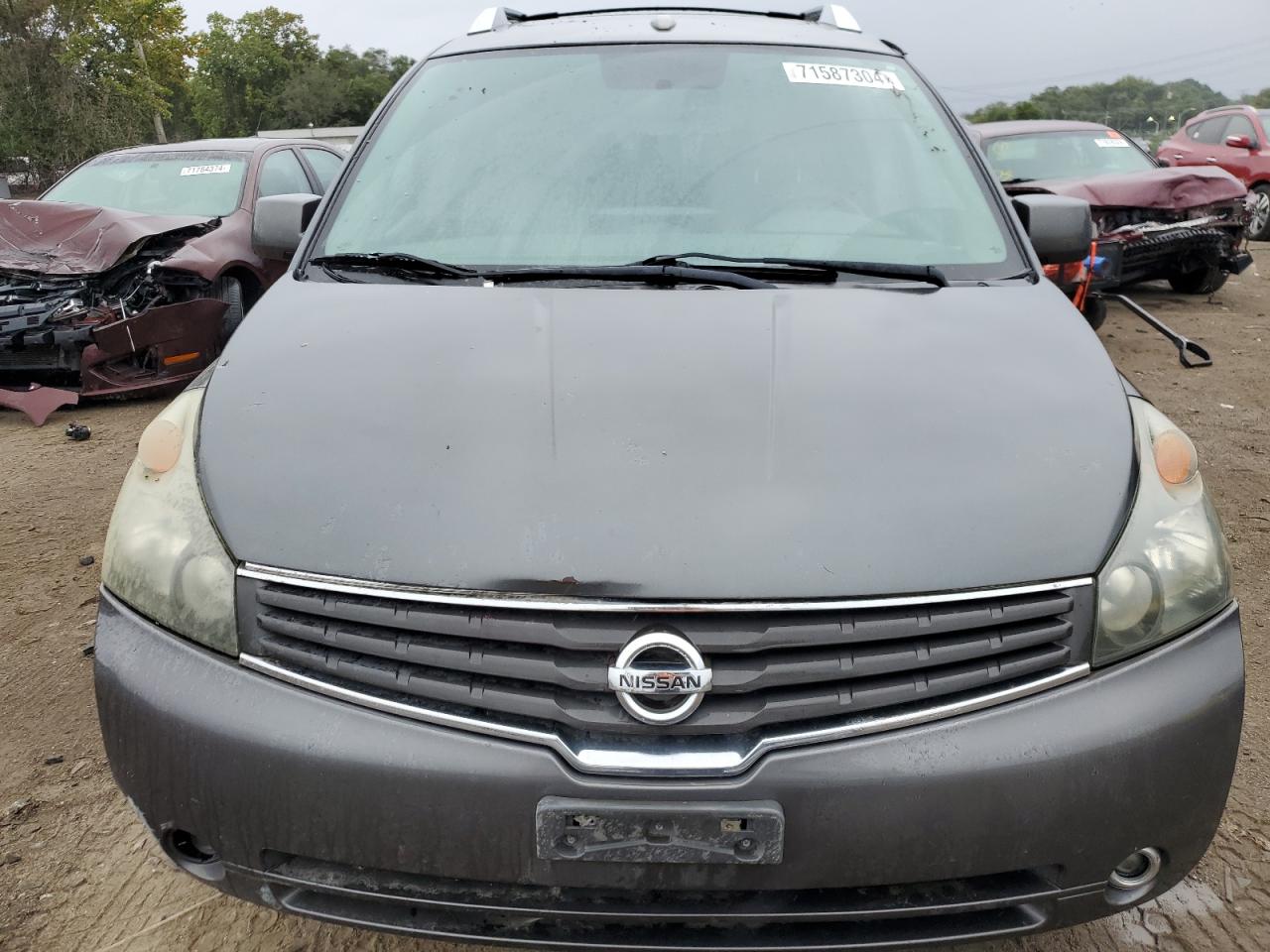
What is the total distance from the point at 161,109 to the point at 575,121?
43928mm

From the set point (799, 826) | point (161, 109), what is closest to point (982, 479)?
point (799, 826)

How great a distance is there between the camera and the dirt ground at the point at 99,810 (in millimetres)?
1905

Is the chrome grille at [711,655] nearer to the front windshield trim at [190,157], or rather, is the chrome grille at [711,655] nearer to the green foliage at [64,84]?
the front windshield trim at [190,157]

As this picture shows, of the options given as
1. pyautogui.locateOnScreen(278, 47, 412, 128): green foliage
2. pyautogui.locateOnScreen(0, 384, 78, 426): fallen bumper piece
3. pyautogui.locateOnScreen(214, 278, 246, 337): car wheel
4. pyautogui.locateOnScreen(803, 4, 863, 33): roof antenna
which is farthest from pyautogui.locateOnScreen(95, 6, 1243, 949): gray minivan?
pyautogui.locateOnScreen(278, 47, 412, 128): green foliage

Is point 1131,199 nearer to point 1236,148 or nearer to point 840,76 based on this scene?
point 840,76

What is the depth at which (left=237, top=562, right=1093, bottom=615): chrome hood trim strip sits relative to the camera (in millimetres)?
1375

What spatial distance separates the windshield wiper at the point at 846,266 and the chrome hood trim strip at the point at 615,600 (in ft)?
2.93

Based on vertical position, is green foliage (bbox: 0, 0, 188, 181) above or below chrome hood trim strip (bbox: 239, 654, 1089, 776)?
above

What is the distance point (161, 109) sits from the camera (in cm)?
3981

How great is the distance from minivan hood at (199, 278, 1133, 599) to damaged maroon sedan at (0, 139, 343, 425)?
4.22 meters

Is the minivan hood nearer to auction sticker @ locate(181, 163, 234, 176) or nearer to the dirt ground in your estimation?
the dirt ground

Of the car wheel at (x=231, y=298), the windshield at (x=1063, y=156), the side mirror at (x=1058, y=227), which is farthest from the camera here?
the windshield at (x=1063, y=156)

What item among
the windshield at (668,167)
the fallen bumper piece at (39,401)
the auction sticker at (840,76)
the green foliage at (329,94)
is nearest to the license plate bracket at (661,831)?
the windshield at (668,167)

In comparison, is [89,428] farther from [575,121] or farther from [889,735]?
[889,735]
